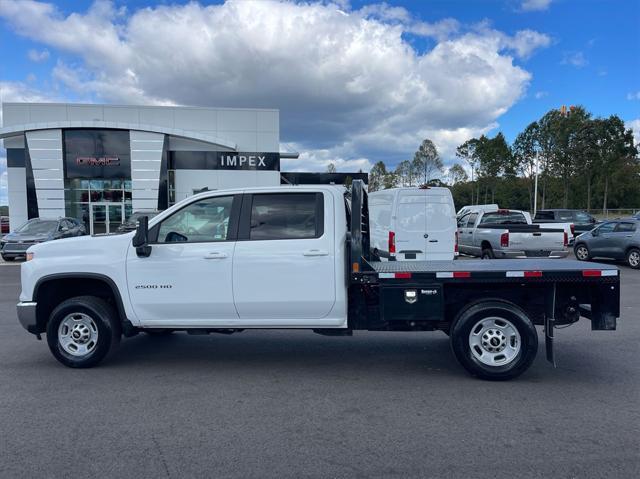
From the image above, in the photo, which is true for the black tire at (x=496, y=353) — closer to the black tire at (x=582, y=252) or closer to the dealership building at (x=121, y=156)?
the black tire at (x=582, y=252)

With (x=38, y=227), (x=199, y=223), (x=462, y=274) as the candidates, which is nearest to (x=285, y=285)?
(x=199, y=223)

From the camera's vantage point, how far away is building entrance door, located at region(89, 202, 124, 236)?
30.7 meters

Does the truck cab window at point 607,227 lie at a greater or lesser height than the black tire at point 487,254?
greater

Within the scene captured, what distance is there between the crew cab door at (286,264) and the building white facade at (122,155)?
27063mm

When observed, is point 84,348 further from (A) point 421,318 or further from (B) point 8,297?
(B) point 8,297

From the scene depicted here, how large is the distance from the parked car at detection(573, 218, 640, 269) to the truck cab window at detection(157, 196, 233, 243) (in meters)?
14.1

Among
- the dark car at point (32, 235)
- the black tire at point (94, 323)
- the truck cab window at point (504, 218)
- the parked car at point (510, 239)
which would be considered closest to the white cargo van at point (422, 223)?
the parked car at point (510, 239)

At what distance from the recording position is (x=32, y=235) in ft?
60.3

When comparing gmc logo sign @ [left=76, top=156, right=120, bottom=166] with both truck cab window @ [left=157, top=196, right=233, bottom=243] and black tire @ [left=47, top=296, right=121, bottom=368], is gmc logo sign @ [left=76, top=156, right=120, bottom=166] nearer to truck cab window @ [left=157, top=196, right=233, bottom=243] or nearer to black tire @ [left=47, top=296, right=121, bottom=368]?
black tire @ [left=47, top=296, right=121, bottom=368]

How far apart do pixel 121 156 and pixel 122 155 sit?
9 centimetres

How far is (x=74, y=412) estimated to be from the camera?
172 inches

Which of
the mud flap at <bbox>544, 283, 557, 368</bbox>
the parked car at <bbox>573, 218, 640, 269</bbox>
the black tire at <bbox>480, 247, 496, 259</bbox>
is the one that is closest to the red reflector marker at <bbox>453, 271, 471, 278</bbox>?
the mud flap at <bbox>544, 283, 557, 368</bbox>

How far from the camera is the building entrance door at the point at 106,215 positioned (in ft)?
101

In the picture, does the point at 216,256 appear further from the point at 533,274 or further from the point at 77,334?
the point at 533,274
